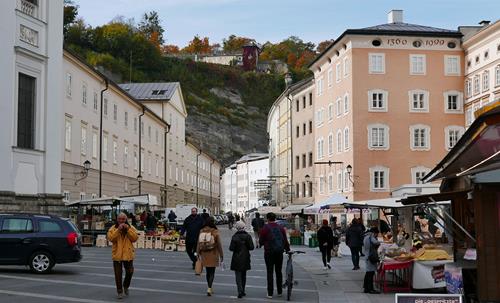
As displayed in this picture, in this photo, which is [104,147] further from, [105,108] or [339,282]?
[339,282]

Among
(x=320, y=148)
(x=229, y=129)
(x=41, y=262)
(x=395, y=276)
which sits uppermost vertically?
(x=229, y=129)

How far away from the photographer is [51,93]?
32.9 metres

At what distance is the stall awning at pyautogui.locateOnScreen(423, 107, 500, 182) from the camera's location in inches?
462

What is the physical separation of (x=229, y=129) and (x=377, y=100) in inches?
3848

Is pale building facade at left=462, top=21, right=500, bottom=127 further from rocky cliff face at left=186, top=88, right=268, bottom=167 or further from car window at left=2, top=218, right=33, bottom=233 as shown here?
rocky cliff face at left=186, top=88, right=268, bottom=167

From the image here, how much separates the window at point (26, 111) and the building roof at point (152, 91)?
160ft

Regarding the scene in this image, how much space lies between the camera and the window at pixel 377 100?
56.4m

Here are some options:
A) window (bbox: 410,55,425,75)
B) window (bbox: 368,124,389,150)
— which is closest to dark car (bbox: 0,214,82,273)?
window (bbox: 368,124,389,150)

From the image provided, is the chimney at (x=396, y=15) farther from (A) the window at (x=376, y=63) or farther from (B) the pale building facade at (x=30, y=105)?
(B) the pale building facade at (x=30, y=105)

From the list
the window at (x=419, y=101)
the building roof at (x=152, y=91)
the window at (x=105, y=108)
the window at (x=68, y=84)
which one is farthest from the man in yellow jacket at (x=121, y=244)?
the building roof at (x=152, y=91)

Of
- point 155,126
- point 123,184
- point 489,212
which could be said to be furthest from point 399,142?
point 489,212

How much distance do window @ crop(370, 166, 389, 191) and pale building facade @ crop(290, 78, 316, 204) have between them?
1151 centimetres

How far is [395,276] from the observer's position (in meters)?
18.6

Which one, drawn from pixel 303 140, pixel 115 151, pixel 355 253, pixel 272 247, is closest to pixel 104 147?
pixel 115 151
